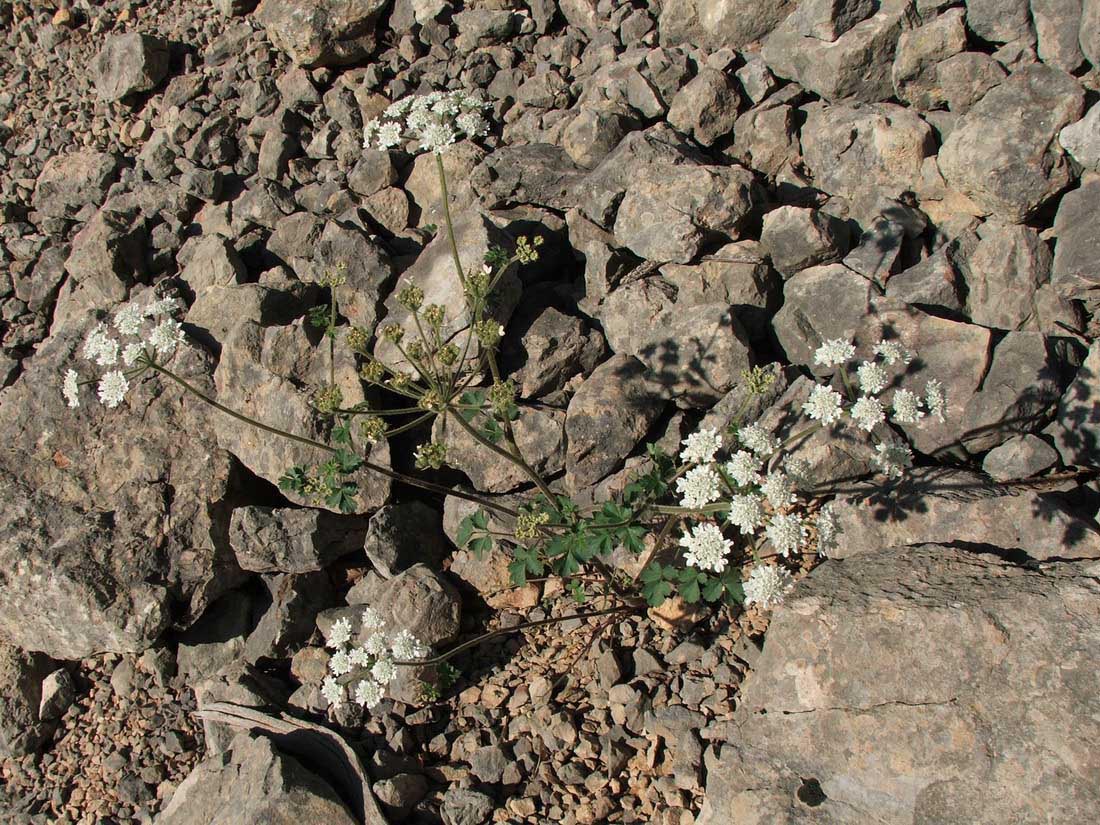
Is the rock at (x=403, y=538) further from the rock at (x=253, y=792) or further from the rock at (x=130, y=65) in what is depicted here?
the rock at (x=130, y=65)

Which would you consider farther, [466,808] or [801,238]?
[801,238]

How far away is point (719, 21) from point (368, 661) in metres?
4.53

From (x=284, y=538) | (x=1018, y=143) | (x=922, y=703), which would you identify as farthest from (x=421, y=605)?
(x=1018, y=143)

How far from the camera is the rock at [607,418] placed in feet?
15.5

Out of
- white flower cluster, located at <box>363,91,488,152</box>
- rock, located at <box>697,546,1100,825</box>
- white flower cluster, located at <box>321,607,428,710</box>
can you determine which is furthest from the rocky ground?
white flower cluster, located at <box>363,91,488,152</box>

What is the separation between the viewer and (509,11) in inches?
267

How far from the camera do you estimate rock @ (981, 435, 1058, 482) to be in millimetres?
4203

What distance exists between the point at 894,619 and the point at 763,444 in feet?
2.85

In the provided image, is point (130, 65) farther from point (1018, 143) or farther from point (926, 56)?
point (1018, 143)

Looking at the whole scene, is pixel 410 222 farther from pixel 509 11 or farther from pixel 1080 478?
pixel 1080 478

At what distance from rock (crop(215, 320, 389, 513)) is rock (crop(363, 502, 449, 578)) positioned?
5.9 inches

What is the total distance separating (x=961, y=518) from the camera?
4.08 m

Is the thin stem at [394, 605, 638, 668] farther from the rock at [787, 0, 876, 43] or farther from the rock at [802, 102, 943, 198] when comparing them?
the rock at [787, 0, 876, 43]

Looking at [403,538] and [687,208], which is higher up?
[687,208]
